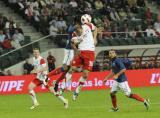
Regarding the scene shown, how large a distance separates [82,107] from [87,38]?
2444 mm

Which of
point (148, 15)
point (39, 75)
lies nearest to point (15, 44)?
point (148, 15)

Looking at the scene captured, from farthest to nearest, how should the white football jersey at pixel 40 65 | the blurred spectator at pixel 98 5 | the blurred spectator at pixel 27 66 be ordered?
the blurred spectator at pixel 98 5 → the blurred spectator at pixel 27 66 → the white football jersey at pixel 40 65

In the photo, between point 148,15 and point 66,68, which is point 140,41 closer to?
point 148,15

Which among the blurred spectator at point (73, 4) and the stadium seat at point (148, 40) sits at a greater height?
the blurred spectator at point (73, 4)

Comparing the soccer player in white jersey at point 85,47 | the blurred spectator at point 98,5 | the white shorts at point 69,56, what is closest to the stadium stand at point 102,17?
the blurred spectator at point 98,5

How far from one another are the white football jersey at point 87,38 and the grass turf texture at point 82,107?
2128 millimetres

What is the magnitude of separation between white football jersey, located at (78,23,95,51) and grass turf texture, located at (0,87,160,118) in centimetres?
213

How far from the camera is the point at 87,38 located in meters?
23.4

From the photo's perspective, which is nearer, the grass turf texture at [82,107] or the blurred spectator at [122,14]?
the grass turf texture at [82,107]

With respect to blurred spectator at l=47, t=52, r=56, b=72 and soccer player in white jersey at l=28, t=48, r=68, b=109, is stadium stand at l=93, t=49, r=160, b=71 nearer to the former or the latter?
blurred spectator at l=47, t=52, r=56, b=72

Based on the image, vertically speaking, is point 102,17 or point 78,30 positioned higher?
point 78,30

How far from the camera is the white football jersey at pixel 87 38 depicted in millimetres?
23156

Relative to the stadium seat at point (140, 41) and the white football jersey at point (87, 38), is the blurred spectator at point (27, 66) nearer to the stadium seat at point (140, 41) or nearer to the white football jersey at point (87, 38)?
the stadium seat at point (140, 41)

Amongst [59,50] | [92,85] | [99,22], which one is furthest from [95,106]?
[99,22]
